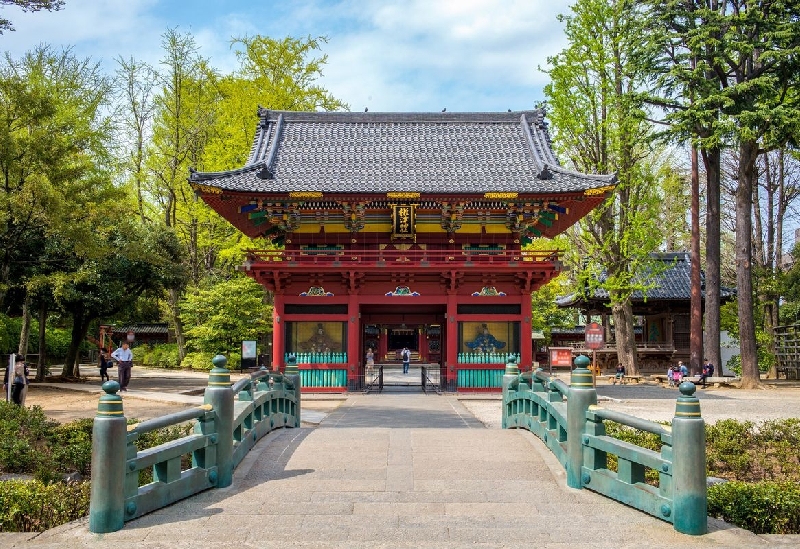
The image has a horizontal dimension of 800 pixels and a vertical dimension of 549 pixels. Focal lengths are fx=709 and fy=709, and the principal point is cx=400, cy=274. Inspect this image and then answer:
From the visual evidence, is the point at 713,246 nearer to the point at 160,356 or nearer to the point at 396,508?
the point at 396,508

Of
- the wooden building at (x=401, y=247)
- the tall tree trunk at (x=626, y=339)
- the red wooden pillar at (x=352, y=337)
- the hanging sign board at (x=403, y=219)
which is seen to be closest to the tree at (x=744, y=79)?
the tall tree trunk at (x=626, y=339)

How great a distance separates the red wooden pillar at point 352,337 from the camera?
77.8ft

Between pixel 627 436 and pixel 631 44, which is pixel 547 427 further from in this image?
pixel 631 44

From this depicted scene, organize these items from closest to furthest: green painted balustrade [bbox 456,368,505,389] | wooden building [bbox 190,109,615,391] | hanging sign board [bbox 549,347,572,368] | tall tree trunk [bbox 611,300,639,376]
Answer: hanging sign board [bbox 549,347,572,368] < wooden building [bbox 190,109,615,391] < green painted balustrade [bbox 456,368,505,389] < tall tree trunk [bbox 611,300,639,376]

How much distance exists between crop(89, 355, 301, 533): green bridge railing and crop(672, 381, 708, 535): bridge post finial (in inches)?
193

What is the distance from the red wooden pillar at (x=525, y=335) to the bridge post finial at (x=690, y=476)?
56.2 feet

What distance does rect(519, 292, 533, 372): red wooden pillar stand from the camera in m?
23.7

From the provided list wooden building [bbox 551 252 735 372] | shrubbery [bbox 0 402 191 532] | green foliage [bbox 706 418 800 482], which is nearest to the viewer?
shrubbery [bbox 0 402 191 532]

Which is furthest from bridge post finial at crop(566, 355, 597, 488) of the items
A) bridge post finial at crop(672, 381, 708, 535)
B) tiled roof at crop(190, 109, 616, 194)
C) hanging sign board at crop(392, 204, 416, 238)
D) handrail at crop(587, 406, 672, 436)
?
hanging sign board at crop(392, 204, 416, 238)

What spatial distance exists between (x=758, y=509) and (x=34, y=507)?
752 cm

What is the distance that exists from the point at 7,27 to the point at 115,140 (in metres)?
24.6

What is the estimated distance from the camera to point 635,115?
2822 centimetres

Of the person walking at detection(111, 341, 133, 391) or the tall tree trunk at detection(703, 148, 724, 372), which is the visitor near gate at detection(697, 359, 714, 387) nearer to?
the tall tree trunk at detection(703, 148, 724, 372)

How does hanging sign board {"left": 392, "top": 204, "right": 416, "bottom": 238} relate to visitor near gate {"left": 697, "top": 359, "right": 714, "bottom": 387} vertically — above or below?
above
